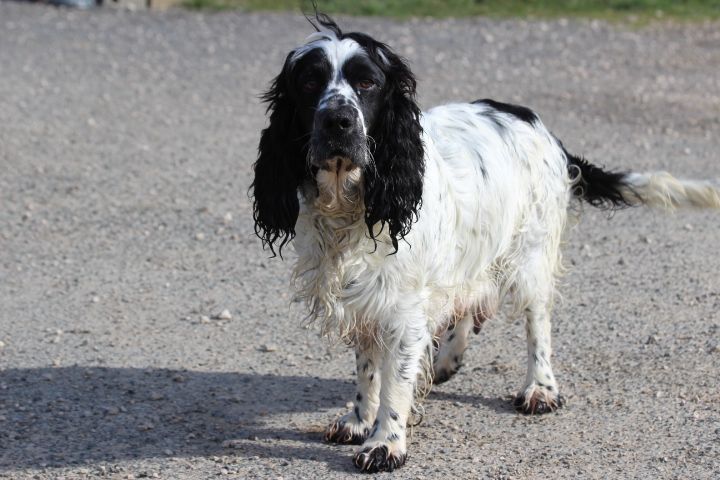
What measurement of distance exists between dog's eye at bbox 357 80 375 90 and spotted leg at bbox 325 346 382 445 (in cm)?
111

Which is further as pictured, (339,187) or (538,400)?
(538,400)

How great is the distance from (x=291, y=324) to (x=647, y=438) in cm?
210

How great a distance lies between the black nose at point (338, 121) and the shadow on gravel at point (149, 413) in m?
1.34

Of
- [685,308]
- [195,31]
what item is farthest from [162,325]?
[195,31]

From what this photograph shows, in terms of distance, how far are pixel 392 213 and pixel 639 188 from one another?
1.73 meters

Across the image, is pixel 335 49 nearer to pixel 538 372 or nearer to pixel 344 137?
pixel 344 137

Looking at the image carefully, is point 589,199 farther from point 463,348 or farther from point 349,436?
point 349,436

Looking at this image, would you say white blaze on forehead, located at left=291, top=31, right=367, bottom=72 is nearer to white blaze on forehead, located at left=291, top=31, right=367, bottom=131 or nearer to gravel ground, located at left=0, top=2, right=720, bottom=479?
white blaze on forehead, located at left=291, top=31, right=367, bottom=131

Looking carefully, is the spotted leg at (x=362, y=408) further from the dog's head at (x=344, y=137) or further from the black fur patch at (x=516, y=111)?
the black fur patch at (x=516, y=111)

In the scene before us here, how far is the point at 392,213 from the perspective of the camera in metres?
4.39

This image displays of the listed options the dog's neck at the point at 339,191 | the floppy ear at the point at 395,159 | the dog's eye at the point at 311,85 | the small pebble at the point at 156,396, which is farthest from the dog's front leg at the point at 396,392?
the small pebble at the point at 156,396

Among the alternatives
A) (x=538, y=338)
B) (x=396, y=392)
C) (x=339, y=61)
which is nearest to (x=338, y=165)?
(x=339, y=61)

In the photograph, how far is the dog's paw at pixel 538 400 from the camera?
522cm

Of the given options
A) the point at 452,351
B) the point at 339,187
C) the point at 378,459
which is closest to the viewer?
the point at 339,187
